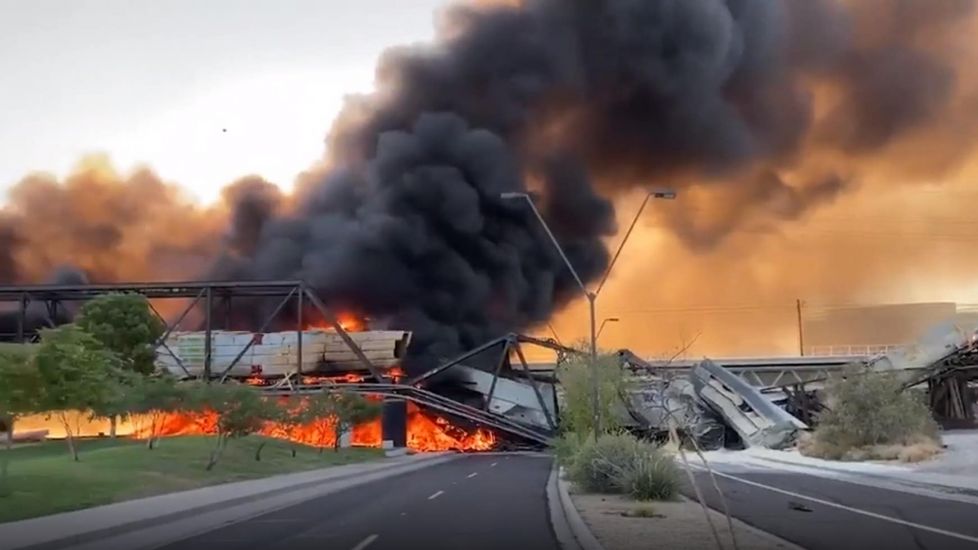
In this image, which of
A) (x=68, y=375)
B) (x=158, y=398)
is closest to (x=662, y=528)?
(x=68, y=375)

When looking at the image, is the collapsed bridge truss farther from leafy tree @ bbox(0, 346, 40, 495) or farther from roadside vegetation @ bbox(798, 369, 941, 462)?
leafy tree @ bbox(0, 346, 40, 495)

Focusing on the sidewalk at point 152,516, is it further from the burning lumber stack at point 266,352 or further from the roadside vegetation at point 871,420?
the burning lumber stack at point 266,352

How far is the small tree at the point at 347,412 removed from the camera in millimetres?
50103

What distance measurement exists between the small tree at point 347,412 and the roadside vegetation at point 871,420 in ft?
77.7

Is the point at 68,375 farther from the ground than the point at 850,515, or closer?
farther from the ground

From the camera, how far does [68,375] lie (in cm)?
2384

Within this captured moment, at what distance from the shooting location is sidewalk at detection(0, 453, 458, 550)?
13.1 metres

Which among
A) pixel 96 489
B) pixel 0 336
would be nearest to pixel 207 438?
pixel 96 489

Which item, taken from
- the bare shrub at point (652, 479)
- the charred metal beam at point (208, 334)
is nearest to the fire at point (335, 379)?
the charred metal beam at point (208, 334)

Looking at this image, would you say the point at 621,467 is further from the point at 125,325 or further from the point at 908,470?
the point at 125,325

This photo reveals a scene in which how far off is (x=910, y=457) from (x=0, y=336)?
2657 inches

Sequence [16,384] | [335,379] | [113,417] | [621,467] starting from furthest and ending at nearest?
[335,379] → [113,417] → [16,384] → [621,467]

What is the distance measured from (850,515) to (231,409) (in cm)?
2354

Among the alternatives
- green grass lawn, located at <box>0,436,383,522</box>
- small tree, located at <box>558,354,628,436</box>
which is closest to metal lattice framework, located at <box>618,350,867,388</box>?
green grass lawn, located at <box>0,436,383,522</box>
